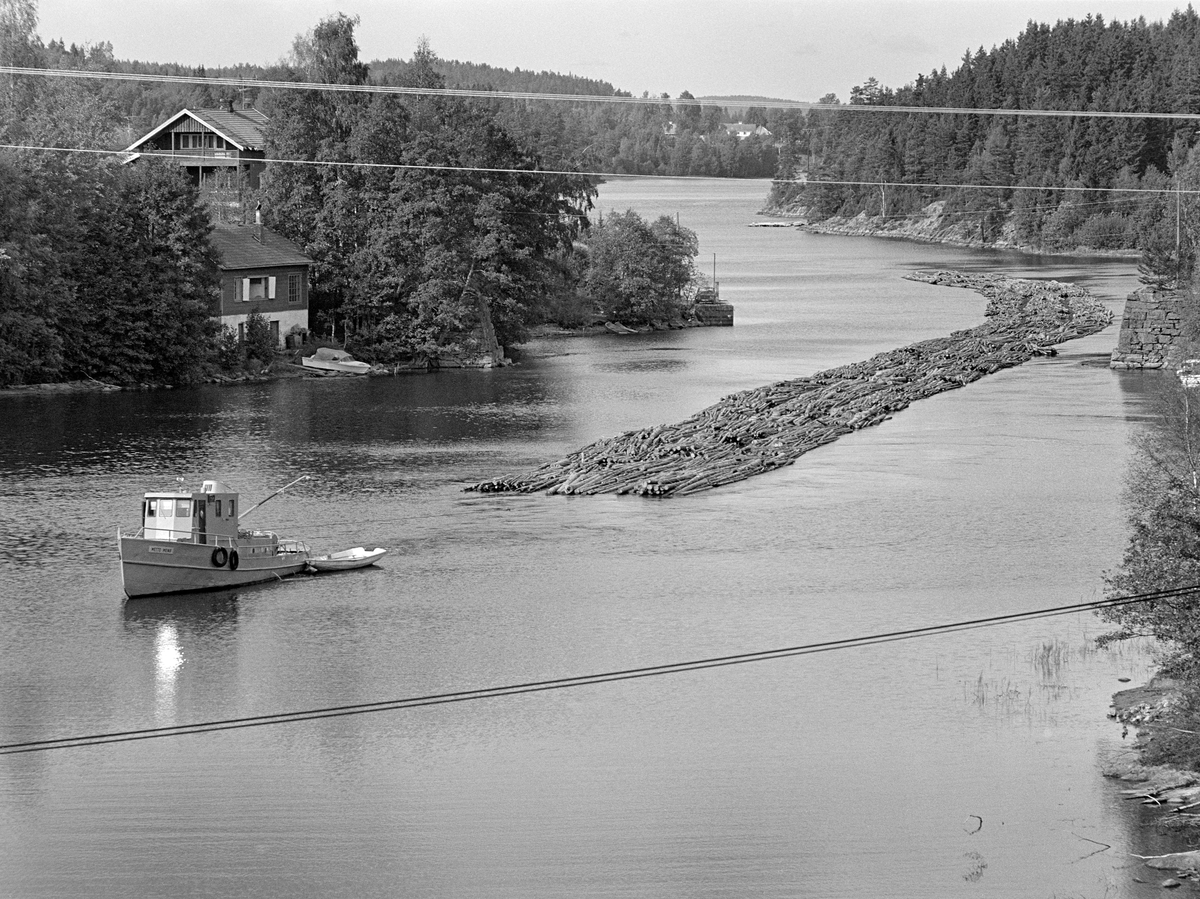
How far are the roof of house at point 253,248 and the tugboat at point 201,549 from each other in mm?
31031

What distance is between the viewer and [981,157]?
179000 millimetres

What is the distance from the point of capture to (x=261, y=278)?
6838 cm

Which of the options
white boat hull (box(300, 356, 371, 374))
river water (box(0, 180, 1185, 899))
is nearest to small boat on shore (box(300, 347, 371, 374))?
white boat hull (box(300, 356, 371, 374))

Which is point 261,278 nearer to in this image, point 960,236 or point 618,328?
point 618,328

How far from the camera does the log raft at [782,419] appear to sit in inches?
1828

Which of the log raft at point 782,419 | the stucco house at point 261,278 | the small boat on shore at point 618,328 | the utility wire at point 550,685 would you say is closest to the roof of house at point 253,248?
the stucco house at point 261,278

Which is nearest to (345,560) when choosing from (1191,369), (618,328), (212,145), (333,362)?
(333,362)

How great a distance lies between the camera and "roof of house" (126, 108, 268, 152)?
8575cm

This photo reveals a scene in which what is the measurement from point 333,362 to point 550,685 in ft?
140

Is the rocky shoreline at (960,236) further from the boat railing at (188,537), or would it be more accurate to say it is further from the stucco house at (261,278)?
the boat railing at (188,537)

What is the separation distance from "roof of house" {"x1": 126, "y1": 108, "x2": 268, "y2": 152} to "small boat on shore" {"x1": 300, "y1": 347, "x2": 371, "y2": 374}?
1888cm

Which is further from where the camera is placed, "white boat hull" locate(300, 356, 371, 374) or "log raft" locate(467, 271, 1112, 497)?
"white boat hull" locate(300, 356, 371, 374)

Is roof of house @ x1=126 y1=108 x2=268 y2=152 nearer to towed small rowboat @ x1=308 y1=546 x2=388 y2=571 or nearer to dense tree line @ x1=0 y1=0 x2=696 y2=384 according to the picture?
dense tree line @ x1=0 y1=0 x2=696 y2=384

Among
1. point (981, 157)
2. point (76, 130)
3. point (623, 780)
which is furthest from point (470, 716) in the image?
point (981, 157)
